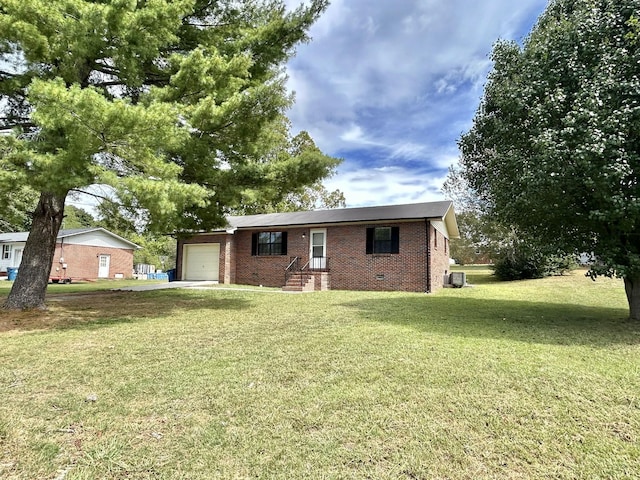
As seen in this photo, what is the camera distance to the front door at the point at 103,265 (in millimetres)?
29344

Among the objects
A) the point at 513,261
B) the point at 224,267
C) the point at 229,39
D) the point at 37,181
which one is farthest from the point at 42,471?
the point at 513,261

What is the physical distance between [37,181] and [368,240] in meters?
11.9

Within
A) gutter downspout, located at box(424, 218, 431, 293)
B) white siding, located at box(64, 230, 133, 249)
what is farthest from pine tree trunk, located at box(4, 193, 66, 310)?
white siding, located at box(64, 230, 133, 249)

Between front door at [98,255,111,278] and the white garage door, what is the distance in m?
12.5

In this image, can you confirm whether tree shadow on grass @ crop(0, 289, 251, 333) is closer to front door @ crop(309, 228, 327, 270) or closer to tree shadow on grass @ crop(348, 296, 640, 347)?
tree shadow on grass @ crop(348, 296, 640, 347)

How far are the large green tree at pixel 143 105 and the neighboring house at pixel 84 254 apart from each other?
20335 mm

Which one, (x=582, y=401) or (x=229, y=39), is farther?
(x=229, y=39)

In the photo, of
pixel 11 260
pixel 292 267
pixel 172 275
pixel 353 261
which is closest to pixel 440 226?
pixel 353 261

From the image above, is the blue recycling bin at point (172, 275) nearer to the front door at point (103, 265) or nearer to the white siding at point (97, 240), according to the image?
the white siding at point (97, 240)

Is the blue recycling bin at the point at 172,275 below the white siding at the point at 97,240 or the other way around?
below

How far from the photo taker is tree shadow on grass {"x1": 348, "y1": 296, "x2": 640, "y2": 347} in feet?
20.8

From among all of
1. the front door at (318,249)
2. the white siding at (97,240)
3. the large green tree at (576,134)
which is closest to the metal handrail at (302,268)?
the front door at (318,249)

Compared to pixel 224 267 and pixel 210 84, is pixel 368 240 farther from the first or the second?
pixel 210 84

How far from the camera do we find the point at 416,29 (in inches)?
435
